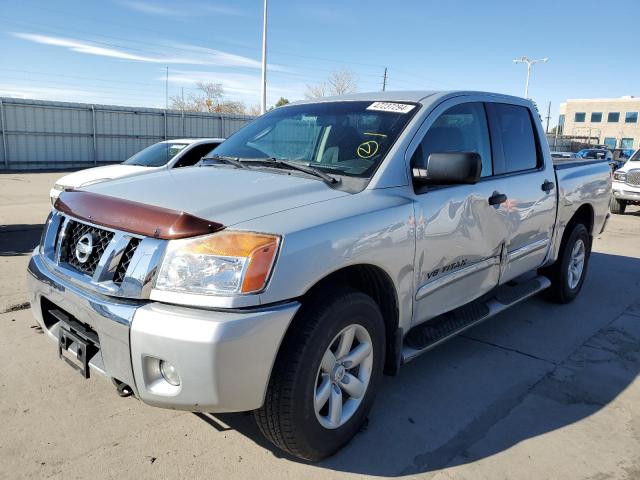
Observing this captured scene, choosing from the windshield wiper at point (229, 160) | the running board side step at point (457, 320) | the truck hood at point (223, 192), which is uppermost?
the windshield wiper at point (229, 160)

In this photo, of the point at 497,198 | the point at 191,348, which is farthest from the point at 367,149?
the point at 191,348

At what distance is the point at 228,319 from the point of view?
210cm

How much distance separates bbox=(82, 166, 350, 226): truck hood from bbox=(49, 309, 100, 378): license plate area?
64 cm

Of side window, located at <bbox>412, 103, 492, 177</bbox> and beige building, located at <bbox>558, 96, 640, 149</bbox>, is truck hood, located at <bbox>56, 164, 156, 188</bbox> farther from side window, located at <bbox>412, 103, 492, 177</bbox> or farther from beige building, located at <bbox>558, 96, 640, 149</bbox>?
beige building, located at <bbox>558, 96, 640, 149</bbox>

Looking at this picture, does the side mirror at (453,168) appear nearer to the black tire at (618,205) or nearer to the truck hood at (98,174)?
the truck hood at (98,174)

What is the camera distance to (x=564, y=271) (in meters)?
5.08

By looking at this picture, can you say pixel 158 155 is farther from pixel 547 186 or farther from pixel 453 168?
pixel 453 168

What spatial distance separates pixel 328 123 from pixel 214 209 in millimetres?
1376

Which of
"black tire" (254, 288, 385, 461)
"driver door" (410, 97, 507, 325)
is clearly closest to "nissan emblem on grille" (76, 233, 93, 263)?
"black tire" (254, 288, 385, 461)

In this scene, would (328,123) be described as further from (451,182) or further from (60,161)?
(60,161)

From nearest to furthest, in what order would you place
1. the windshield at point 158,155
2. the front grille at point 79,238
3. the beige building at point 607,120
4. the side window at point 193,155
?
the front grille at point 79,238 < the side window at point 193,155 < the windshield at point 158,155 < the beige building at point 607,120

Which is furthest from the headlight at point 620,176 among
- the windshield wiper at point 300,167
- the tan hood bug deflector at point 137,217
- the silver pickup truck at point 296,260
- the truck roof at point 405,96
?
the tan hood bug deflector at point 137,217

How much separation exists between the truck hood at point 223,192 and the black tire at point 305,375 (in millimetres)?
500

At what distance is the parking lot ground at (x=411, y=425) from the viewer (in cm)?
260
